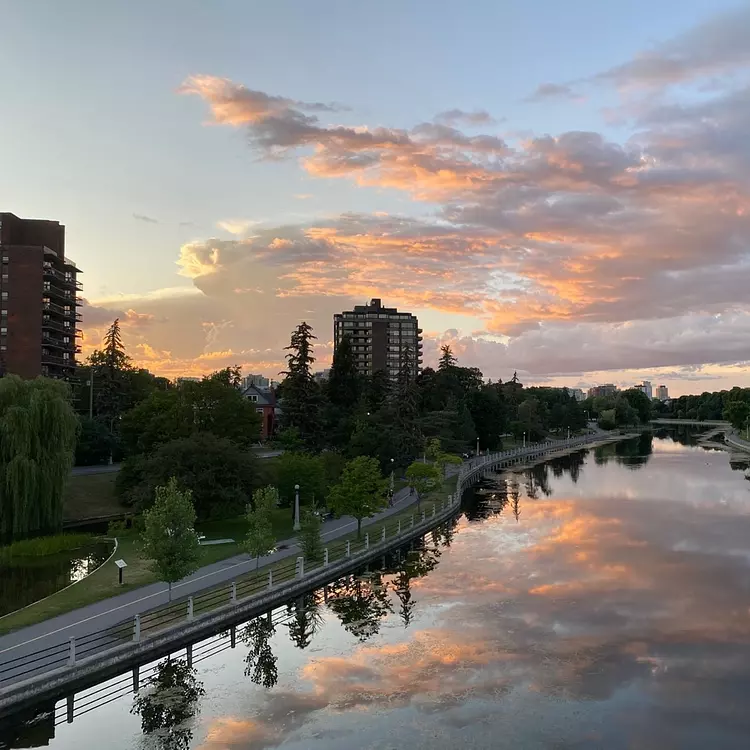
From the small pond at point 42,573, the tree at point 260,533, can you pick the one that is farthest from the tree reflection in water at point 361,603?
the small pond at point 42,573

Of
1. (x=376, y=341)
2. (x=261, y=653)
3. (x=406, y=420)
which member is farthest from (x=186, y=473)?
(x=376, y=341)

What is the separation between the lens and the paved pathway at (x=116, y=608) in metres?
23.9

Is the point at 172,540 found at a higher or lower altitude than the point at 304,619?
higher

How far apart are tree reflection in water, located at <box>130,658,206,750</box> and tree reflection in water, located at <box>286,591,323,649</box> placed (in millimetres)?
5191

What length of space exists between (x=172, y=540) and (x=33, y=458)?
79.0 ft

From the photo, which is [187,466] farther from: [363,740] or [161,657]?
[363,740]

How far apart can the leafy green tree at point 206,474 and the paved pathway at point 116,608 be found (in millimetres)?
6511

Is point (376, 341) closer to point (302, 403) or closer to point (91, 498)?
point (302, 403)

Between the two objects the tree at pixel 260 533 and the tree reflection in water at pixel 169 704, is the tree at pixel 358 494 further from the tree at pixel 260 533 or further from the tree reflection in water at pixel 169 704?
the tree reflection in water at pixel 169 704

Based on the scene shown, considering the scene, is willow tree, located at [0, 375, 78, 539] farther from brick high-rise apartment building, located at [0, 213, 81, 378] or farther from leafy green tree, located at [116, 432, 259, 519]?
brick high-rise apartment building, located at [0, 213, 81, 378]

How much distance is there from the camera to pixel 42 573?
3797 cm

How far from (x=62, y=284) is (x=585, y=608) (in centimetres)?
9627

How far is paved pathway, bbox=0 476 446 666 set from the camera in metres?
23.9

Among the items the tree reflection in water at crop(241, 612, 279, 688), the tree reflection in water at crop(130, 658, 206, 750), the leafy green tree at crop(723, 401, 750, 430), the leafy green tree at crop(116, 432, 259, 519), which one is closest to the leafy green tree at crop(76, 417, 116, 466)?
the leafy green tree at crop(116, 432, 259, 519)
